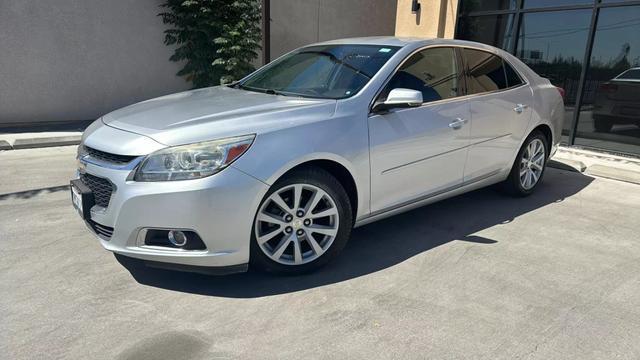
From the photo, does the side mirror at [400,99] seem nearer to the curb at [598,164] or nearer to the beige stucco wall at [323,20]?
the curb at [598,164]

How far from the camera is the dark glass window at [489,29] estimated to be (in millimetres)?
8845

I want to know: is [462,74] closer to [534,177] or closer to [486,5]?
[534,177]

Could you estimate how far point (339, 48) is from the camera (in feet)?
14.3

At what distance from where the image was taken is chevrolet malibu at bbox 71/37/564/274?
2918 millimetres

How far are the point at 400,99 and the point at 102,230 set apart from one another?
7.14 feet

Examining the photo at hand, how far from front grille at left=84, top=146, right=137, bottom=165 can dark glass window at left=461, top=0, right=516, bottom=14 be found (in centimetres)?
779

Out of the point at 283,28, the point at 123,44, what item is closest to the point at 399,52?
the point at 123,44

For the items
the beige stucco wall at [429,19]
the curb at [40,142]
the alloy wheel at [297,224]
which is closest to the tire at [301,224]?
the alloy wheel at [297,224]

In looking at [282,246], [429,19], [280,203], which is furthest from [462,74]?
[429,19]

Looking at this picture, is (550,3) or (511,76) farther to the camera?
(550,3)

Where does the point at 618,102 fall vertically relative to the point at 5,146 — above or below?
above

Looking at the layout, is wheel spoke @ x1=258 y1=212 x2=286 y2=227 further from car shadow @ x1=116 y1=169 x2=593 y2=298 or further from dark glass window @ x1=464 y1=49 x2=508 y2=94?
dark glass window @ x1=464 y1=49 x2=508 y2=94

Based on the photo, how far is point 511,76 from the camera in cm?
497

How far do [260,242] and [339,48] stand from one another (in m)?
2.03
